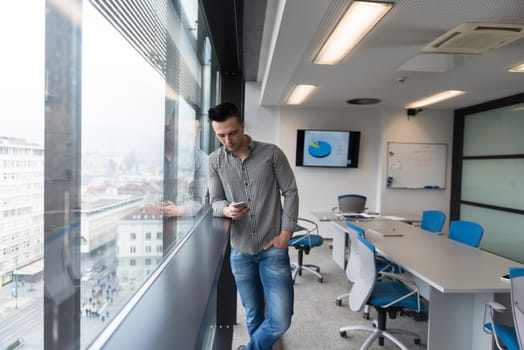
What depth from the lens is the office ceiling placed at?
98.0 inches

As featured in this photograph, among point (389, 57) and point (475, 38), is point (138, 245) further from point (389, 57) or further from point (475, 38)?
point (389, 57)

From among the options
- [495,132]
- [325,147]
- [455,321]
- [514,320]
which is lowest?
[455,321]

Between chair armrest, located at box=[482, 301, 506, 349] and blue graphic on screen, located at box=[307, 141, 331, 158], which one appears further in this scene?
blue graphic on screen, located at box=[307, 141, 331, 158]

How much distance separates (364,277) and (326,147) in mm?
4258

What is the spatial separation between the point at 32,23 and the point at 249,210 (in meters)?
1.56

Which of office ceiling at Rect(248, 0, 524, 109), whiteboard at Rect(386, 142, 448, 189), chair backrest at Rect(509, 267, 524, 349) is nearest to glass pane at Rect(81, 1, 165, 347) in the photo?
office ceiling at Rect(248, 0, 524, 109)

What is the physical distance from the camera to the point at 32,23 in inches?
18.9

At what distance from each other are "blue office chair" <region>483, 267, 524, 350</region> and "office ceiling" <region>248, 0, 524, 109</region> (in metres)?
1.90

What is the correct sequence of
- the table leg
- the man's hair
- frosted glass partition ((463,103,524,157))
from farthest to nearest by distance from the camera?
frosted glass partition ((463,103,524,157)) → the table leg → the man's hair

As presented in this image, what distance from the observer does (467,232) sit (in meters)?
3.54

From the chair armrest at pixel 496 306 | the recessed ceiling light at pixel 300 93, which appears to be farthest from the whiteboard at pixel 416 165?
the chair armrest at pixel 496 306

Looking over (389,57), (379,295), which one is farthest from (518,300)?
(389,57)

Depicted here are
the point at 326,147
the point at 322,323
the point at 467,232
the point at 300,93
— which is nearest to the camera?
the point at 322,323

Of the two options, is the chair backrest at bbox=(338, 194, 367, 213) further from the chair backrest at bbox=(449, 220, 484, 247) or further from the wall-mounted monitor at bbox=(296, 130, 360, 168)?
the wall-mounted monitor at bbox=(296, 130, 360, 168)
